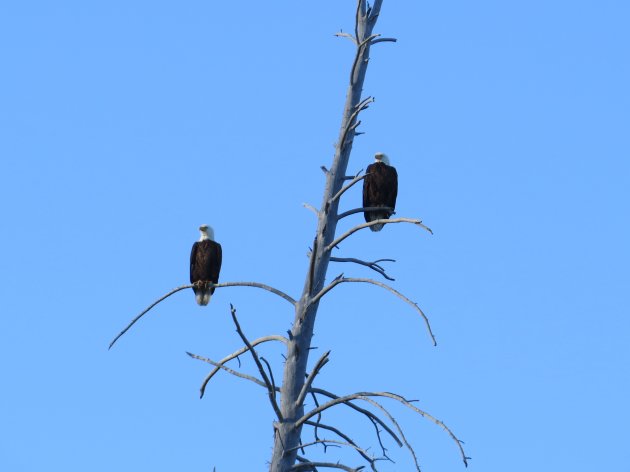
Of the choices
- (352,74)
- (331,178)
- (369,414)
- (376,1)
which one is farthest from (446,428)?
(376,1)

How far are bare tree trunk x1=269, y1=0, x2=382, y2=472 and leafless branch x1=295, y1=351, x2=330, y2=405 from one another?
0.24ft

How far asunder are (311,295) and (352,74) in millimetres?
1653

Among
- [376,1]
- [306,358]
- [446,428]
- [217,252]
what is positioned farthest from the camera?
[217,252]

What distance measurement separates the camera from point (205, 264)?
1331 centimetres

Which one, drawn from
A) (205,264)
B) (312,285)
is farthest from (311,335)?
(205,264)

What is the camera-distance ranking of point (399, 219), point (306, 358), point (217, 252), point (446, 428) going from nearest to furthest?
1. point (446, 428)
2. point (399, 219)
3. point (306, 358)
4. point (217, 252)

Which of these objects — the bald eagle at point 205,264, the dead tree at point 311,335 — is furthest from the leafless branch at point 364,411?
the bald eagle at point 205,264

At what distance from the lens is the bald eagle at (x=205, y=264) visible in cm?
1309

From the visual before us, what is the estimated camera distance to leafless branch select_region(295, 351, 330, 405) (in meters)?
7.35

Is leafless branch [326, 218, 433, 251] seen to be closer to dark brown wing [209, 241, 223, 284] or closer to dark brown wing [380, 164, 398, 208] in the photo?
dark brown wing [209, 241, 223, 284]

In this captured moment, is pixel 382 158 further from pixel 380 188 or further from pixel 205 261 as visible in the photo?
pixel 205 261

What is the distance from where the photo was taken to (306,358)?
830cm

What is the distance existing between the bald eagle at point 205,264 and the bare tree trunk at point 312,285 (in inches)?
183

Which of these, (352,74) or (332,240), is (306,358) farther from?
(352,74)
